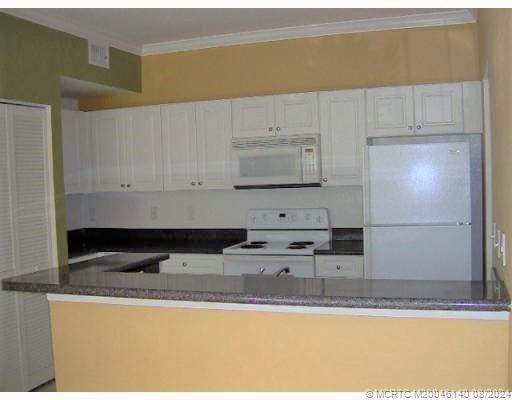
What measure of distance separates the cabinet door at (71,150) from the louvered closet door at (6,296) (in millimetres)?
1251

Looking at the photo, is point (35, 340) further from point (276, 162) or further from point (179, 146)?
point (276, 162)

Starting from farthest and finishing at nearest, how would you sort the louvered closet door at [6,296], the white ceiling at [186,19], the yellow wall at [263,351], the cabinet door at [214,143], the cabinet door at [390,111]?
the cabinet door at [214,143]
the cabinet door at [390,111]
the white ceiling at [186,19]
the louvered closet door at [6,296]
the yellow wall at [263,351]

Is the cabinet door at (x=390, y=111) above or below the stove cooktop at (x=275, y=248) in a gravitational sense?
above

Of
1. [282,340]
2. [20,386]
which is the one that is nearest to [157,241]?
[20,386]

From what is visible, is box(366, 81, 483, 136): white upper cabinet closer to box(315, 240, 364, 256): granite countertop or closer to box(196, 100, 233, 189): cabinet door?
box(315, 240, 364, 256): granite countertop

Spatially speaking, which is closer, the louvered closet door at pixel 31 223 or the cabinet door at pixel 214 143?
the louvered closet door at pixel 31 223

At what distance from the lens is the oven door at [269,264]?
4.44 metres

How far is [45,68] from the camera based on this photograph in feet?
13.5

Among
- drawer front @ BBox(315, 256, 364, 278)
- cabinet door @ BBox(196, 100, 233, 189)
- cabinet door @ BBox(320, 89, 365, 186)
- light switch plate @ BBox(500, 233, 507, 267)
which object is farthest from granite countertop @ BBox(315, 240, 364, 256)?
light switch plate @ BBox(500, 233, 507, 267)

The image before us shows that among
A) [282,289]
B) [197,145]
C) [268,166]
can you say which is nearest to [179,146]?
[197,145]

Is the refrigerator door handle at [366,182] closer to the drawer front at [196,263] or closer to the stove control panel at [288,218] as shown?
the stove control panel at [288,218]

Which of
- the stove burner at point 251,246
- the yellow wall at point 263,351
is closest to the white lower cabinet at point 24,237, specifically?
the yellow wall at point 263,351

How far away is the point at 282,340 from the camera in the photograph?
2.35 m
